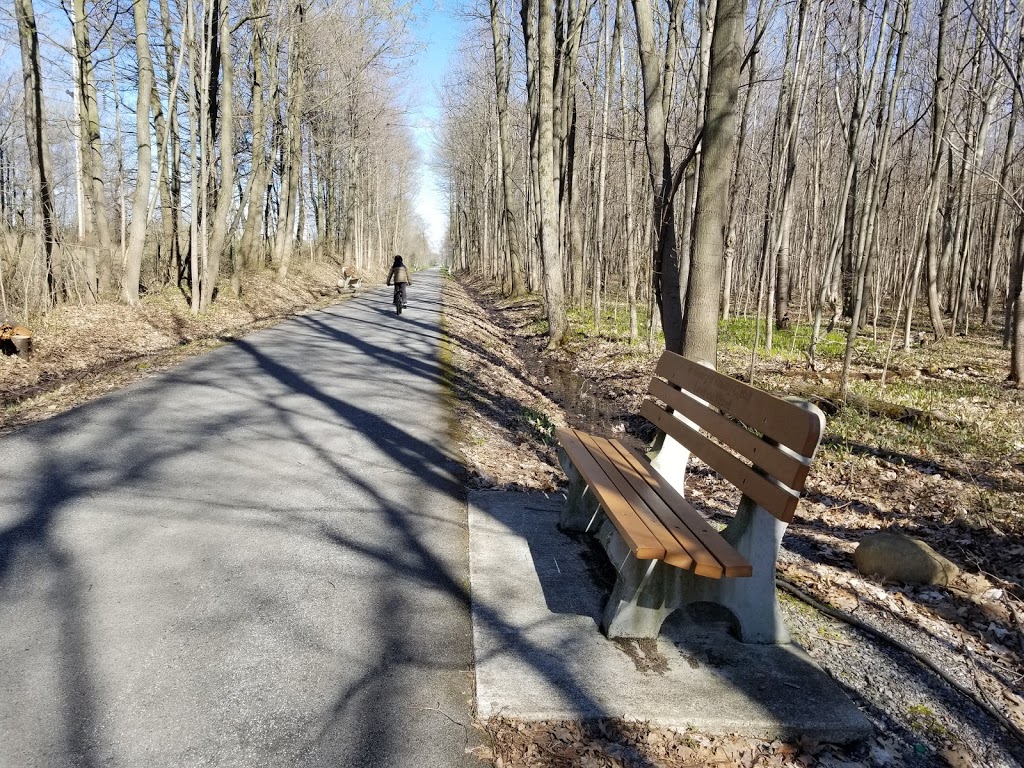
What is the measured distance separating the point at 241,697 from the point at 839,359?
12.8m

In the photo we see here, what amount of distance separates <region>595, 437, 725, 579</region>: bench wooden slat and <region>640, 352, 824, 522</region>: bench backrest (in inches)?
11.9

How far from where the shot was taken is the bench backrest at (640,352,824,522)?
2623mm

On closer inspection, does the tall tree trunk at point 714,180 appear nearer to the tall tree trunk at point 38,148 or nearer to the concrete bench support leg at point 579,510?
the concrete bench support leg at point 579,510

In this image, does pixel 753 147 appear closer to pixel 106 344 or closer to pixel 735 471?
pixel 106 344

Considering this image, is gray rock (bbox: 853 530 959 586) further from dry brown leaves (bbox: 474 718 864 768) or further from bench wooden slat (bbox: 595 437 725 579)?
dry brown leaves (bbox: 474 718 864 768)

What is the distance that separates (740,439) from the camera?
314 centimetres

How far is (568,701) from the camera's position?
2.46m

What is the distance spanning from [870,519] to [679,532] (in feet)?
10.3

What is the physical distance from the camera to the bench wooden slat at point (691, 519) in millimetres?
2580

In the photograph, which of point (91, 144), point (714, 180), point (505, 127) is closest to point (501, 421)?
point (714, 180)

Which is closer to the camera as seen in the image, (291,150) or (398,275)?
(398,275)

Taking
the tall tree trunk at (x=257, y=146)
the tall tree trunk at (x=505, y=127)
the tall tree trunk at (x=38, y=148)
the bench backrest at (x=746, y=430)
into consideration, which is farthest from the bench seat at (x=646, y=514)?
the tall tree trunk at (x=505, y=127)

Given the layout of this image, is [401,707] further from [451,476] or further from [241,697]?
[451,476]

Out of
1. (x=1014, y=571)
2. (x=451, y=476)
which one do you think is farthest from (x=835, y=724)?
(x=451, y=476)
